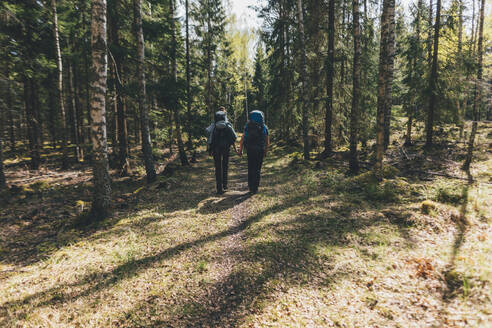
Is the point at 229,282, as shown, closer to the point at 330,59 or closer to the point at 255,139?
the point at 255,139

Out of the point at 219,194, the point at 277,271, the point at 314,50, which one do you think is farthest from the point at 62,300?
the point at 314,50

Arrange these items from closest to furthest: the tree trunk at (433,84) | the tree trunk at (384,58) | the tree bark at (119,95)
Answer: the tree trunk at (384,58) < the tree bark at (119,95) < the tree trunk at (433,84)

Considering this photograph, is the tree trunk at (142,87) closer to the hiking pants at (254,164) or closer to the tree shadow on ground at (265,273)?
the hiking pants at (254,164)

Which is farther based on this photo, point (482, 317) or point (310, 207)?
point (310, 207)

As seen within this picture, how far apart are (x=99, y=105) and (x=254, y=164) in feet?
15.9

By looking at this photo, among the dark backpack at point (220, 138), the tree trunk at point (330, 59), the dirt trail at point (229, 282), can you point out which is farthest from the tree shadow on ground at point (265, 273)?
the tree trunk at point (330, 59)

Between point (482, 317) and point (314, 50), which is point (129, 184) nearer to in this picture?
point (482, 317)

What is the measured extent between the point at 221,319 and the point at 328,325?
1416mm

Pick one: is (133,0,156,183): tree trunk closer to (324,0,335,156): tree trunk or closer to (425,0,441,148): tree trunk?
(324,0,335,156): tree trunk

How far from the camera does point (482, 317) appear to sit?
2658 mm

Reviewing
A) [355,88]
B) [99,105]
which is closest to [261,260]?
[99,105]

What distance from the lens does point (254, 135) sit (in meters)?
7.54

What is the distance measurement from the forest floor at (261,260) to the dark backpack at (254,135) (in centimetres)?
187

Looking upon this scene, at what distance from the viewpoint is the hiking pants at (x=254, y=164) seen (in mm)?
7539
